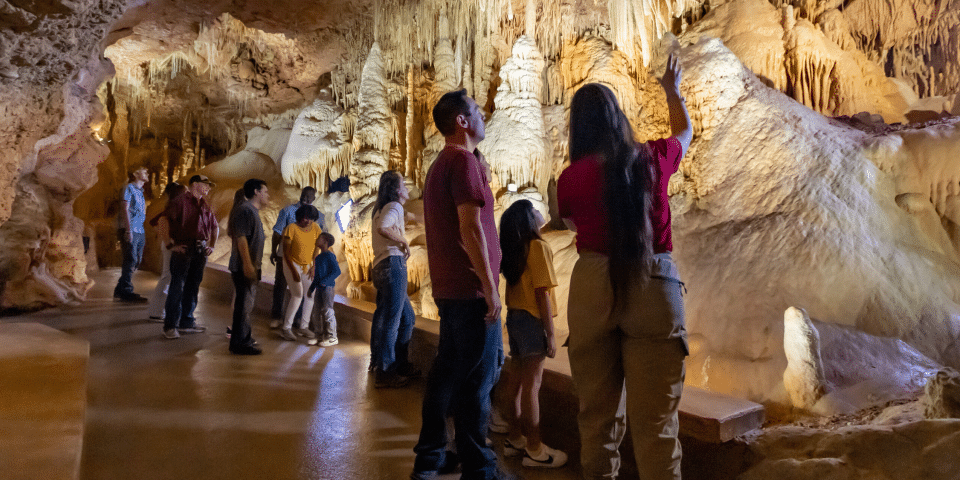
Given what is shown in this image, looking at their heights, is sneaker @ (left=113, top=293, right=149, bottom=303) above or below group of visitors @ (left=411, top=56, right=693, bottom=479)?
below

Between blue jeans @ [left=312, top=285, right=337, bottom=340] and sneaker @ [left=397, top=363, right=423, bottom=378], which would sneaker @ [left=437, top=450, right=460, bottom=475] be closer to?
sneaker @ [left=397, top=363, right=423, bottom=378]

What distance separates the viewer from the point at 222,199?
13.1 meters

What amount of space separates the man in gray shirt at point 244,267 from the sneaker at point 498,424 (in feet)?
7.37

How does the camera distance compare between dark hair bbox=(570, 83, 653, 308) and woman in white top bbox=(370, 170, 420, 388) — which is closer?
dark hair bbox=(570, 83, 653, 308)

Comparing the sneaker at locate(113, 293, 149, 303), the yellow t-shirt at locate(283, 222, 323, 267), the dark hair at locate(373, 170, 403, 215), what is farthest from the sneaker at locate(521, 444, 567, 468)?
the sneaker at locate(113, 293, 149, 303)

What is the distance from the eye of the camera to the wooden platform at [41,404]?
5.58 ft

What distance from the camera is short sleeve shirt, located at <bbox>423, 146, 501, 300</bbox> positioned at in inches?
79.0

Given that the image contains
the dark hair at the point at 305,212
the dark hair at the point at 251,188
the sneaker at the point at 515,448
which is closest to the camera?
the sneaker at the point at 515,448

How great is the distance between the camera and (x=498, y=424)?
9.15ft

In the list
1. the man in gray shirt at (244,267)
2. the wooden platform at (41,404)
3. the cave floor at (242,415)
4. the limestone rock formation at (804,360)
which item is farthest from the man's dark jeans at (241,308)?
the limestone rock formation at (804,360)

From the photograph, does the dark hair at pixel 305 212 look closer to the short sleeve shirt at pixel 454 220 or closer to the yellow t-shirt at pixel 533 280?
the yellow t-shirt at pixel 533 280

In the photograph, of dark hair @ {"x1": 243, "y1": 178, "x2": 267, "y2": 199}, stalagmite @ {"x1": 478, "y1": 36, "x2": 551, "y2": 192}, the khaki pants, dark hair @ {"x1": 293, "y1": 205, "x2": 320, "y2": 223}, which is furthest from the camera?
stalagmite @ {"x1": 478, "y1": 36, "x2": 551, "y2": 192}

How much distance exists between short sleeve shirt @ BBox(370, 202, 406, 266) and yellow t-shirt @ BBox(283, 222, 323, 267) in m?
1.63

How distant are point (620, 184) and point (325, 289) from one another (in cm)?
350
